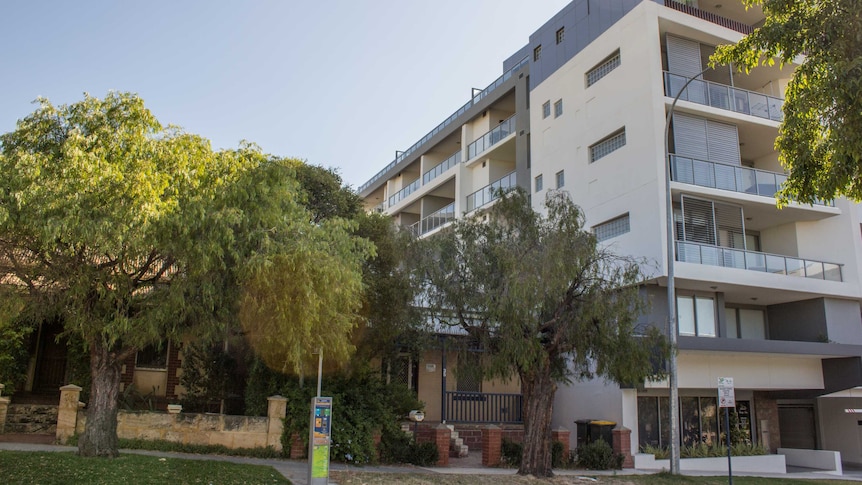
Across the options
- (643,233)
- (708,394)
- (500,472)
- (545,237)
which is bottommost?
(500,472)

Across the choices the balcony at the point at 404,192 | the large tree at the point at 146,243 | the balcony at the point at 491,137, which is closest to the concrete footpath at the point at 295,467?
the large tree at the point at 146,243

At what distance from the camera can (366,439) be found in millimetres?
16047

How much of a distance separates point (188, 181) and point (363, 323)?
21.5 feet

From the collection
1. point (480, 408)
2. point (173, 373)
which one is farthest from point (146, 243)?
point (480, 408)

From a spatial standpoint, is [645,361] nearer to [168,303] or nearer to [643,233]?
[643,233]

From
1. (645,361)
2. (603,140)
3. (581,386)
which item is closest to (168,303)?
(645,361)

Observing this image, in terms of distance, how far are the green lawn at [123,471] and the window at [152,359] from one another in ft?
25.9

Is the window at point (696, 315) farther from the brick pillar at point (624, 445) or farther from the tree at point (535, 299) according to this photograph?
the tree at point (535, 299)

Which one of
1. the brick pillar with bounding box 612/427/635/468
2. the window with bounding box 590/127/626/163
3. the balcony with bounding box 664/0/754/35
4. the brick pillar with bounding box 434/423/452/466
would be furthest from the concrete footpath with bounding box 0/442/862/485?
the balcony with bounding box 664/0/754/35

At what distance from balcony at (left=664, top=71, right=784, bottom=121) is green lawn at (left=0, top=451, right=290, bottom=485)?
19.0 metres

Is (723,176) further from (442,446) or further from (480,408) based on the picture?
(442,446)

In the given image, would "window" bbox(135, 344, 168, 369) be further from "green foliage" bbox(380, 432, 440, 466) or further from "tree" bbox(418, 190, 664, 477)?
"tree" bbox(418, 190, 664, 477)

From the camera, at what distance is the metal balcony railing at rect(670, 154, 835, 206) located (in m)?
23.3

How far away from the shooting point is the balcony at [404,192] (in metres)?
43.3
